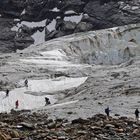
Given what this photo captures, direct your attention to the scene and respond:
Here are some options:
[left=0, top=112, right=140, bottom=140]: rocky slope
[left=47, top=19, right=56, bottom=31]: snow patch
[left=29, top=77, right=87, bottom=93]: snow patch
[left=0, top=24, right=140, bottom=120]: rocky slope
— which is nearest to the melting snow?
[left=47, top=19, right=56, bottom=31]: snow patch

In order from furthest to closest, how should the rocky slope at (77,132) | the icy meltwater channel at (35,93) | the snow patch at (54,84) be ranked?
the snow patch at (54,84)
the icy meltwater channel at (35,93)
the rocky slope at (77,132)

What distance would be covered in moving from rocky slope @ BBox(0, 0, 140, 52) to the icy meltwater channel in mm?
60398

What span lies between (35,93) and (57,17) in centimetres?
8269

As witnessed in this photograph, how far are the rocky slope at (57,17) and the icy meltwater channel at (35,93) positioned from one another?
6040cm

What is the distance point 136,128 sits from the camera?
22.8 metres

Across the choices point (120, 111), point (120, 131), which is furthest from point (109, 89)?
point (120, 131)

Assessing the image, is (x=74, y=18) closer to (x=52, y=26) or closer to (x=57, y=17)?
(x=52, y=26)

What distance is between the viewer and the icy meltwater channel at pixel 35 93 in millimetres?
56697

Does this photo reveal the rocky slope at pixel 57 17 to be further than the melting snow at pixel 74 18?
No

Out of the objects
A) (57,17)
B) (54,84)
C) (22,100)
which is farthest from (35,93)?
(57,17)

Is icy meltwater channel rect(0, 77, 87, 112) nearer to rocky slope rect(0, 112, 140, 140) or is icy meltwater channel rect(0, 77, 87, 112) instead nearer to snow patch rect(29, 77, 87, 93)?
snow patch rect(29, 77, 87, 93)

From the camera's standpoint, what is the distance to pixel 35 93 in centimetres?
6234

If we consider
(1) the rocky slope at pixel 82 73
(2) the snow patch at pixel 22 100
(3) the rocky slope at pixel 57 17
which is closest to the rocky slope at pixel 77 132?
(1) the rocky slope at pixel 82 73

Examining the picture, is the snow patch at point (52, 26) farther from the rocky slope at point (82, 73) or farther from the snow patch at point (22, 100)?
the snow patch at point (22, 100)
